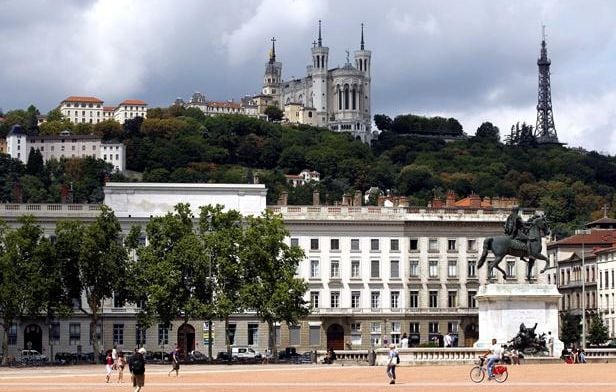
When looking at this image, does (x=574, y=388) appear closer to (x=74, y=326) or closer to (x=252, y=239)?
(x=252, y=239)

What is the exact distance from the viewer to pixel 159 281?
327 ft

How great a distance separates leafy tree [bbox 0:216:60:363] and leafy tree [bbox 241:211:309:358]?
12.2m

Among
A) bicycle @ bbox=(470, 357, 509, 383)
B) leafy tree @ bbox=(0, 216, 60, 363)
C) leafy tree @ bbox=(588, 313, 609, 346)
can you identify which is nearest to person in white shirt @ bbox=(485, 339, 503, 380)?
bicycle @ bbox=(470, 357, 509, 383)

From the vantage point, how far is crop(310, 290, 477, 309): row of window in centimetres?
12025

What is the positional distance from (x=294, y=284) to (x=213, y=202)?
20982mm

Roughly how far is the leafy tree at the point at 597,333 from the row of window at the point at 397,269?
24.4ft

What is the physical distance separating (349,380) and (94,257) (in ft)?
148

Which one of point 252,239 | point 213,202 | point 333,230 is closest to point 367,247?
point 333,230

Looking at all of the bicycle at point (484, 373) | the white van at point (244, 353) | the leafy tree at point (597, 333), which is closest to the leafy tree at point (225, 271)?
the white van at point (244, 353)

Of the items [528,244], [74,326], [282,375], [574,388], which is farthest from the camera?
[74,326]

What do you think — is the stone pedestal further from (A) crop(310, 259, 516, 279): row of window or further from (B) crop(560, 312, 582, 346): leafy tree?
(B) crop(560, 312, 582, 346): leafy tree

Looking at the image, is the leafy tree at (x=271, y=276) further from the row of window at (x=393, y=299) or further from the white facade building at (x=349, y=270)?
the row of window at (x=393, y=299)

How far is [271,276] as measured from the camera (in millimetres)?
101062

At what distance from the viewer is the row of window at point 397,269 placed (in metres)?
120
